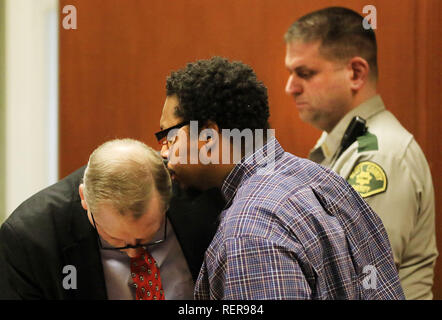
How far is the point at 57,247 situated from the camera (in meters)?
1.23

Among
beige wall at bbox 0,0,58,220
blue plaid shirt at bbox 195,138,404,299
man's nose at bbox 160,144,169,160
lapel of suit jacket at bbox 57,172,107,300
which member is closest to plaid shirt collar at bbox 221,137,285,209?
blue plaid shirt at bbox 195,138,404,299

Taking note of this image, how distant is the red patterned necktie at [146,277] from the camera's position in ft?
4.02

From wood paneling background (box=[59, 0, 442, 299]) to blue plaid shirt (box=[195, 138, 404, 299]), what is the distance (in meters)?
0.67

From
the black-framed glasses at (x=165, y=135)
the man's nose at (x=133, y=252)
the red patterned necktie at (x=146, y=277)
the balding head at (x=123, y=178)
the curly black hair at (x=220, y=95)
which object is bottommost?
the red patterned necktie at (x=146, y=277)

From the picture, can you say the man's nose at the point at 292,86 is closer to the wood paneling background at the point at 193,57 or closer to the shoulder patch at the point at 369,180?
the wood paneling background at the point at 193,57

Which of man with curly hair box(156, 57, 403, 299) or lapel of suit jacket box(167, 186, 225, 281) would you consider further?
lapel of suit jacket box(167, 186, 225, 281)

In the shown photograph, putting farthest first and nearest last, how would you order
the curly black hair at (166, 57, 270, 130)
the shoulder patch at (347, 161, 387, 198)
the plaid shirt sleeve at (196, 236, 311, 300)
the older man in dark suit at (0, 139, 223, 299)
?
1. the shoulder patch at (347, 161, 387, 198)
2. the curly black hair at (166, 57, 270, 130)
3. the older man in dark suit at (0, 139, 223, 299)
4. the plaid shirt sleeve at (196, 236, 311, 300)

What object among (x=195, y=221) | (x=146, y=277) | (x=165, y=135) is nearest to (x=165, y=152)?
(x=165, y=135)

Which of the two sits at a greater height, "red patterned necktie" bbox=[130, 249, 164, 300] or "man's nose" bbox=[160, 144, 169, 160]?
"man's nose" bbox=[160, 144, 169, 160]

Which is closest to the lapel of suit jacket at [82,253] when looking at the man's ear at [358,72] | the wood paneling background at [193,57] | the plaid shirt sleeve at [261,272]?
the plaid shirt sleeve at [261,272]

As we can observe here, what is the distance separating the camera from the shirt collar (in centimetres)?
183

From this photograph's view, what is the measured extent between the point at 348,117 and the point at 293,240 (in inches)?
33.3

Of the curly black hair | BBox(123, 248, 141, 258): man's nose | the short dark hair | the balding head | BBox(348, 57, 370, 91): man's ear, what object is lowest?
BBox(123, 248, 141, 258): man's nose

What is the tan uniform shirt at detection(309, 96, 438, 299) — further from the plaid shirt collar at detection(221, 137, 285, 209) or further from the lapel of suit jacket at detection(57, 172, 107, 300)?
the lapel of suit jacket at detection(57, 172, 107, 300)
